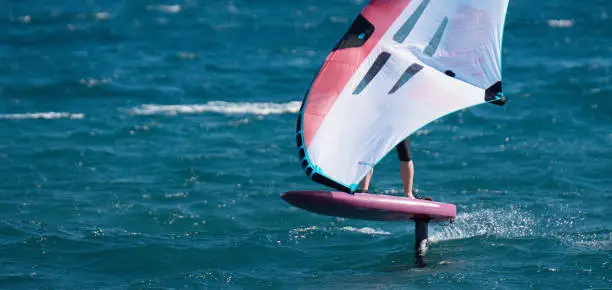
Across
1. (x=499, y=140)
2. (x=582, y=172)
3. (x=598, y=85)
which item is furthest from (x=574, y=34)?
(x=582, y=172)

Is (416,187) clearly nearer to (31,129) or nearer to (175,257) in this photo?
(175,257)

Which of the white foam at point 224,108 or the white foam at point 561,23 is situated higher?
the white foam at point 561,23

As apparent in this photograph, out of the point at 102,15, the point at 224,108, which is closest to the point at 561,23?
the point at 224,108

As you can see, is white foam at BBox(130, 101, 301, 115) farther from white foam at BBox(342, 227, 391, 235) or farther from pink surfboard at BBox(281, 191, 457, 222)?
pink surfboard at BBox(281, 191, 457, 222)

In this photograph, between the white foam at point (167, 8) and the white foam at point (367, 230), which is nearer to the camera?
the white foam at point (367, 230)

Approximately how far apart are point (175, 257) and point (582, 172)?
27.5 feet

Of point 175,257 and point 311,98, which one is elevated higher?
point 311,98

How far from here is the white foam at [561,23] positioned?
3006 centimetres

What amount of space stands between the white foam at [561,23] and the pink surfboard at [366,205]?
18145 mm

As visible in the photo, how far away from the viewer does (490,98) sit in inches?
493

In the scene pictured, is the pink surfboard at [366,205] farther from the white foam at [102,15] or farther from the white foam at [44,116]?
the white foam at [102,15]

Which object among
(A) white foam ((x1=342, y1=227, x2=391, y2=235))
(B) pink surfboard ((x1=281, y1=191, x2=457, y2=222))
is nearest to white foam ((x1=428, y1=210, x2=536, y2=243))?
(A) white foam ((x1=342, y1=227, x2=391, y2=235))

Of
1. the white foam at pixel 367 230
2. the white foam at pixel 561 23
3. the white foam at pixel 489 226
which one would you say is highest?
the white foam at pixel 489 226

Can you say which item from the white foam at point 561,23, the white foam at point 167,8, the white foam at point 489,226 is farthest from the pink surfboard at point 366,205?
the white foam at point 167,8
